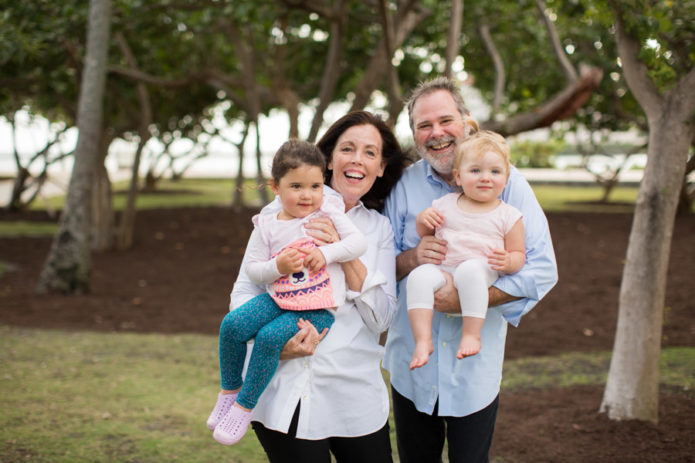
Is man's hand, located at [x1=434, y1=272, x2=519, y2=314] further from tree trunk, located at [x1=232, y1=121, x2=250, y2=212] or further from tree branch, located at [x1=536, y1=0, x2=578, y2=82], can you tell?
tree trunk, located at [x1=232, y1=121, x2=250, y2=212]

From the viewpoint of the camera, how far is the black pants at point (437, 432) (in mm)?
2875

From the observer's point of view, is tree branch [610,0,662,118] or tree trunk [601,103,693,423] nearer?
tree trunk [601,103,693,423]

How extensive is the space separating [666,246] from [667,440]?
123 centimetres

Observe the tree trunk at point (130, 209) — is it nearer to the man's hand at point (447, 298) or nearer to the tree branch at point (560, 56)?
the tree branch at point (560, 56)

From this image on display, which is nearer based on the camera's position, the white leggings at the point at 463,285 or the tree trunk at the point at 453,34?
the white leggings at the point at 463,285

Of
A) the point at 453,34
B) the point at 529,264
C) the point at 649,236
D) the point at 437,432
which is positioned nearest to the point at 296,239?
the point at 529,264

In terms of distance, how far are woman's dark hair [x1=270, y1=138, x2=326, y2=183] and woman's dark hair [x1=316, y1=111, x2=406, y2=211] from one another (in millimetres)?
290

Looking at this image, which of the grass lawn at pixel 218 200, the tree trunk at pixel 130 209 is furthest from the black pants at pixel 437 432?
the grass lawn at pixel 218 200

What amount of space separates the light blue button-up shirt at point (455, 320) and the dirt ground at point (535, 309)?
1.69 m

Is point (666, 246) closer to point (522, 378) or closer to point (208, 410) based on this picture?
point (522, 378)

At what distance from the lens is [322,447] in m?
2.58

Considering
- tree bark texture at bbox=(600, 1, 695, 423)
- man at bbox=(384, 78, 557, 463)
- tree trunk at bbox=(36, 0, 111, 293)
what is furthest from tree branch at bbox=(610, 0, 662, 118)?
tree trunk at bbox=(36, 0, 111, 293)

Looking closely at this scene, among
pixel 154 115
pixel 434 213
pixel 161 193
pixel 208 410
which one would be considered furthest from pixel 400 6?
pixel 161 193

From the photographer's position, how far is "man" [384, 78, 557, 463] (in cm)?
283
